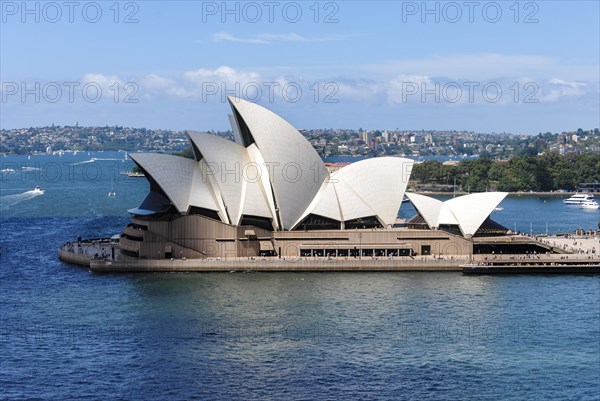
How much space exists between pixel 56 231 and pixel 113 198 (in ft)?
109

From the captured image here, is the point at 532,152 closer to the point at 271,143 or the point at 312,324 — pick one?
the point at 271,143

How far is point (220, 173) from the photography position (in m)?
52.8

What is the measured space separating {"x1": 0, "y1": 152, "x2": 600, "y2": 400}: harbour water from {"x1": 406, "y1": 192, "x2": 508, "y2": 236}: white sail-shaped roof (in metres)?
5.16

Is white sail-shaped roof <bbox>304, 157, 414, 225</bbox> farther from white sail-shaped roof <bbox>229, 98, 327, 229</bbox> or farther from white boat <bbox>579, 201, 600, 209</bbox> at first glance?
white boat <bbox>579, 201, 600, 209</bbox>

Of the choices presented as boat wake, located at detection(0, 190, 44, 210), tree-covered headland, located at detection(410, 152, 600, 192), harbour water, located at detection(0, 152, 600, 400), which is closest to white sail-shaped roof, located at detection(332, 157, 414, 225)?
harbour water, located at detection(0, 152, 600, 400)

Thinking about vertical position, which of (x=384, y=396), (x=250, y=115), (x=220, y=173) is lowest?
(x=384, y=396)

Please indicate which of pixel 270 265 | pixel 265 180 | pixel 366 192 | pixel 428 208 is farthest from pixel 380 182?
pixel 270 265

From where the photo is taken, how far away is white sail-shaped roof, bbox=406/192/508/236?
5425 cm

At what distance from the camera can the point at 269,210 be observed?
176 feet

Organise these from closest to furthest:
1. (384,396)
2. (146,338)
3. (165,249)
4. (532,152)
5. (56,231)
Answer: (384,396) → (146,338) → (165,249) → (56,231) → (532,152)

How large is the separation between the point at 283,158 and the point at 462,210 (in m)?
11.4

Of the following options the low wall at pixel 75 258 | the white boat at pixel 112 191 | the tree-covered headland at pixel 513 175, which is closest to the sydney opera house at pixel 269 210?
the low wall at pixel 75 258

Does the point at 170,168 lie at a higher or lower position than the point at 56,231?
higher

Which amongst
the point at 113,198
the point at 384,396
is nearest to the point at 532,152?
the point at 113,198
